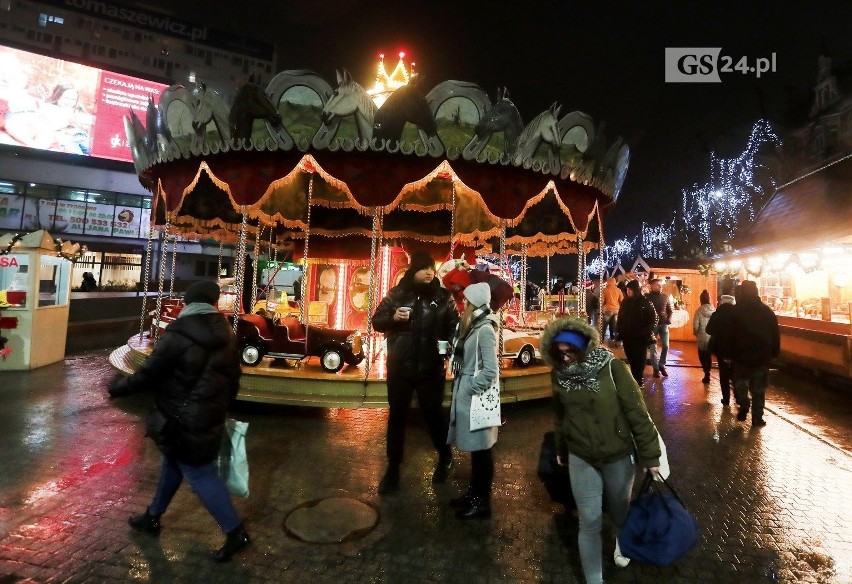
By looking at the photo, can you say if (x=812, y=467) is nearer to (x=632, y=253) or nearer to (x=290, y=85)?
(x=290, y=85)

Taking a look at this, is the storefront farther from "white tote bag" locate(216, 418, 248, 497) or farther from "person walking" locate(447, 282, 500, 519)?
"white tote bag" locate(216, 418, 248, 497)

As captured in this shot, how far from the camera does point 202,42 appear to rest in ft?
218

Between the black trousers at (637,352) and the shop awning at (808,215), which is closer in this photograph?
the black trousers at (637,352)

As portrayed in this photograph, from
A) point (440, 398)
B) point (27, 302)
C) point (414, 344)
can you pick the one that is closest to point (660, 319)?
point (440, 398)

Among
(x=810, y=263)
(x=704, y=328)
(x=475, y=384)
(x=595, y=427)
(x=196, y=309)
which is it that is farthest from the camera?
(x=810, y=263)

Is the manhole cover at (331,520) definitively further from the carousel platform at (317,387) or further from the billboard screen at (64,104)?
the billboard screen at (64,104)

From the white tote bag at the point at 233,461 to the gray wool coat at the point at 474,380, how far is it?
1591 mm

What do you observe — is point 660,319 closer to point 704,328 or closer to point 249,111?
point 704,328

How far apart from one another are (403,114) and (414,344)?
3956mm

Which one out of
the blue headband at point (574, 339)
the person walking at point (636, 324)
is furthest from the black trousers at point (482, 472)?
the person walking at point (636, 324)

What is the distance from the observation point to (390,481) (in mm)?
4031

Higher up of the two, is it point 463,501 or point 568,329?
point 568,329

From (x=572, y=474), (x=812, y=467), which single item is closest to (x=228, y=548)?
(x=572, y=474)

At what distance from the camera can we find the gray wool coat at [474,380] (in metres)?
3.49
